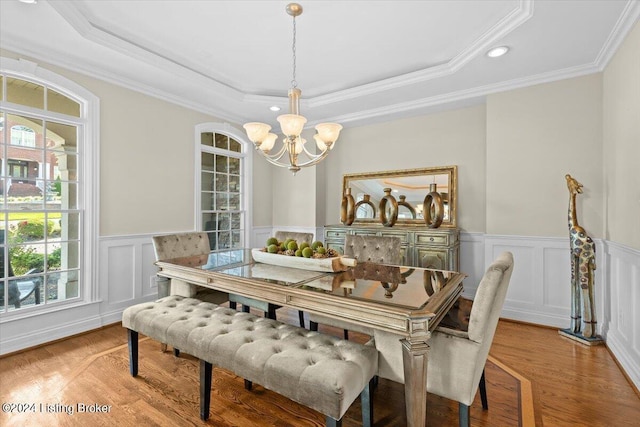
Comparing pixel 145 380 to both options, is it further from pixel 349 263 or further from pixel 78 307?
pixel 349 263

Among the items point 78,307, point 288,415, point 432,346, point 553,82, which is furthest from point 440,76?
point 78,307

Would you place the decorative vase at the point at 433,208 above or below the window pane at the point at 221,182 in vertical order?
below

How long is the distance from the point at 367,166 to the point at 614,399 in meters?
3.65

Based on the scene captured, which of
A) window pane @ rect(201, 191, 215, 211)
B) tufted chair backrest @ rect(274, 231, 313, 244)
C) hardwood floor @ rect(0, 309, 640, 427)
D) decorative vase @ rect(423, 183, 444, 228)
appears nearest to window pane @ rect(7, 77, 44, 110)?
window pane @ rect(201, 191, 215, 211)

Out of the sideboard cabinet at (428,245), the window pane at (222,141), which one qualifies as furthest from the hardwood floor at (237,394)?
the window pane at (222,141)

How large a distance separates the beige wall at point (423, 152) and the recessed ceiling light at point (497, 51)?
46.4 inches

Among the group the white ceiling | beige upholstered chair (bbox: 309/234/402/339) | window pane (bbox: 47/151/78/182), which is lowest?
beige upholstered chair (bbox: 309/234/402/339)

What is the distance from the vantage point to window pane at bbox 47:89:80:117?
2989 mm

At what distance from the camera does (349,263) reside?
231 cm

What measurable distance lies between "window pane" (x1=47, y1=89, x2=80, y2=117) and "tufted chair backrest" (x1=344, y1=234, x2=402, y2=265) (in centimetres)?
311

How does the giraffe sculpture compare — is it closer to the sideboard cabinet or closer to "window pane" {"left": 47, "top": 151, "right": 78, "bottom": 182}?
the sideboard cabinet

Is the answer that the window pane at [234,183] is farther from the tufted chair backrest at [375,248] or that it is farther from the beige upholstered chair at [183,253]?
the tufted chair backrest at [375,248]

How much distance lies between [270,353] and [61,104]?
3.30 m

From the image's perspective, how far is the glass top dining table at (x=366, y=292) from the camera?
144 cm
